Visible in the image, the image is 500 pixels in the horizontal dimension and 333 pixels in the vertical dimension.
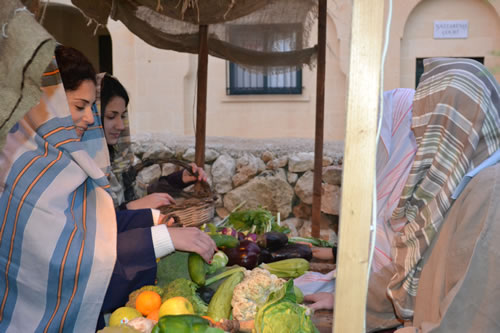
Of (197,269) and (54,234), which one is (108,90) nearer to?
(197,269)

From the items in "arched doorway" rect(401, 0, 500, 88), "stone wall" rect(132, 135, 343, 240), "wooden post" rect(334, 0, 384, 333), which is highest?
"arched doorway" rect(401, 0, 500, 88)

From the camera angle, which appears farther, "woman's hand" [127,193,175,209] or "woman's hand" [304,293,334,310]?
"woman's hand" [127,193,175,209]

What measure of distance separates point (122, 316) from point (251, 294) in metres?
0.47

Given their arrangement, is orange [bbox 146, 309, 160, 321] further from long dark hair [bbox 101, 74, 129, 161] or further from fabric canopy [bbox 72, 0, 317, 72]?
fabric canopy [bbox 72, 0, 317, 72]

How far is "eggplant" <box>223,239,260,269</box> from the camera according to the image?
235 cm

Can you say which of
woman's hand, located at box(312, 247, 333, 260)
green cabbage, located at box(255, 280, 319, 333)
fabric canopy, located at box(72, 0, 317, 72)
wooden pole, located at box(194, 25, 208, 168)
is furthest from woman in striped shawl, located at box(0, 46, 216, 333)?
wooden pole, located at box(194, 25, 208, 168)

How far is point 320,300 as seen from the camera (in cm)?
208

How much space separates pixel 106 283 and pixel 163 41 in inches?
122

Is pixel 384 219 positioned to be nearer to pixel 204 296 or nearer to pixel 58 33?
pixel 204 296

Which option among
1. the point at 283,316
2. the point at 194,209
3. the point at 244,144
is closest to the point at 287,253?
the point at 194,209

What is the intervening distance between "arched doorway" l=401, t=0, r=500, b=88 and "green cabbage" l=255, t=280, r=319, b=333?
584 centimetres

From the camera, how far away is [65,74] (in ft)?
6.85

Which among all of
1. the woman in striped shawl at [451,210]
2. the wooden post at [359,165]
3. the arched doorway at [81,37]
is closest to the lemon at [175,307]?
the wooden post at [359,165]

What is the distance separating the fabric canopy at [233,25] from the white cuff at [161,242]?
Answer: 7.29 feet
